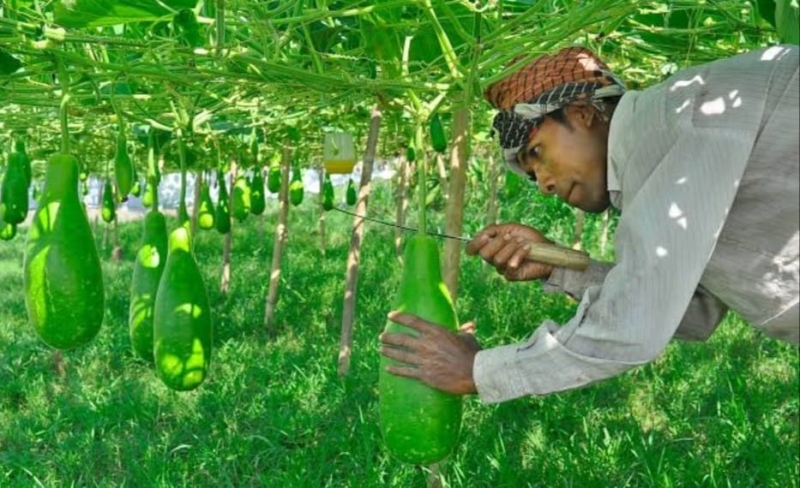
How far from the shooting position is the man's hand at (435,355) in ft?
4.40

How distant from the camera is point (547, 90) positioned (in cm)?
138

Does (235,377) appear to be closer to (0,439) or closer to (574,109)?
(0,439)

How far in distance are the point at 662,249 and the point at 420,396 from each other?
1.56ft

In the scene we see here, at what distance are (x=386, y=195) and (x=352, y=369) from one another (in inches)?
424

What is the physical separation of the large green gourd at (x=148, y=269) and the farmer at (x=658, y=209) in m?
0.62

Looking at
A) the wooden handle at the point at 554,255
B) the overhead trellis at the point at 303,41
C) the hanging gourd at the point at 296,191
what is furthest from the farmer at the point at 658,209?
the hanging gourd at the point at 296,191

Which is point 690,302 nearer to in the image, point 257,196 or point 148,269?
point 148,269

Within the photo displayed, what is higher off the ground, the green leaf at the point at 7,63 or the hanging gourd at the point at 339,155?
the green leaf at the point at 7,63

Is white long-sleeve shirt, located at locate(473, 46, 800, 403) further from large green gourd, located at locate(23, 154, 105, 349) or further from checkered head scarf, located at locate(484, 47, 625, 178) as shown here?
large green gourd, located at locate(23, 154, 105, 349)

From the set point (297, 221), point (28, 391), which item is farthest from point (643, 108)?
point (297, 221)

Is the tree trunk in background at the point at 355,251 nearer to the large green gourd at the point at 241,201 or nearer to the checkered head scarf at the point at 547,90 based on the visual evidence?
the large green gourd at the point at 241,201

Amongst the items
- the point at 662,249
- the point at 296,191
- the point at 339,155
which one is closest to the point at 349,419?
the point at 339,155

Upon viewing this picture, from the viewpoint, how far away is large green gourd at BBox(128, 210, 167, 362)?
176 cm

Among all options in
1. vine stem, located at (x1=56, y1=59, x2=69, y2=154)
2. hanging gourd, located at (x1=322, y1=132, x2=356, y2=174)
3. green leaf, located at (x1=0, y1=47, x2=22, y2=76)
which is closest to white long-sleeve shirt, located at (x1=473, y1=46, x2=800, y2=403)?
vine stem, located at (x1=56, y1=59, x2=69, y2=154)
